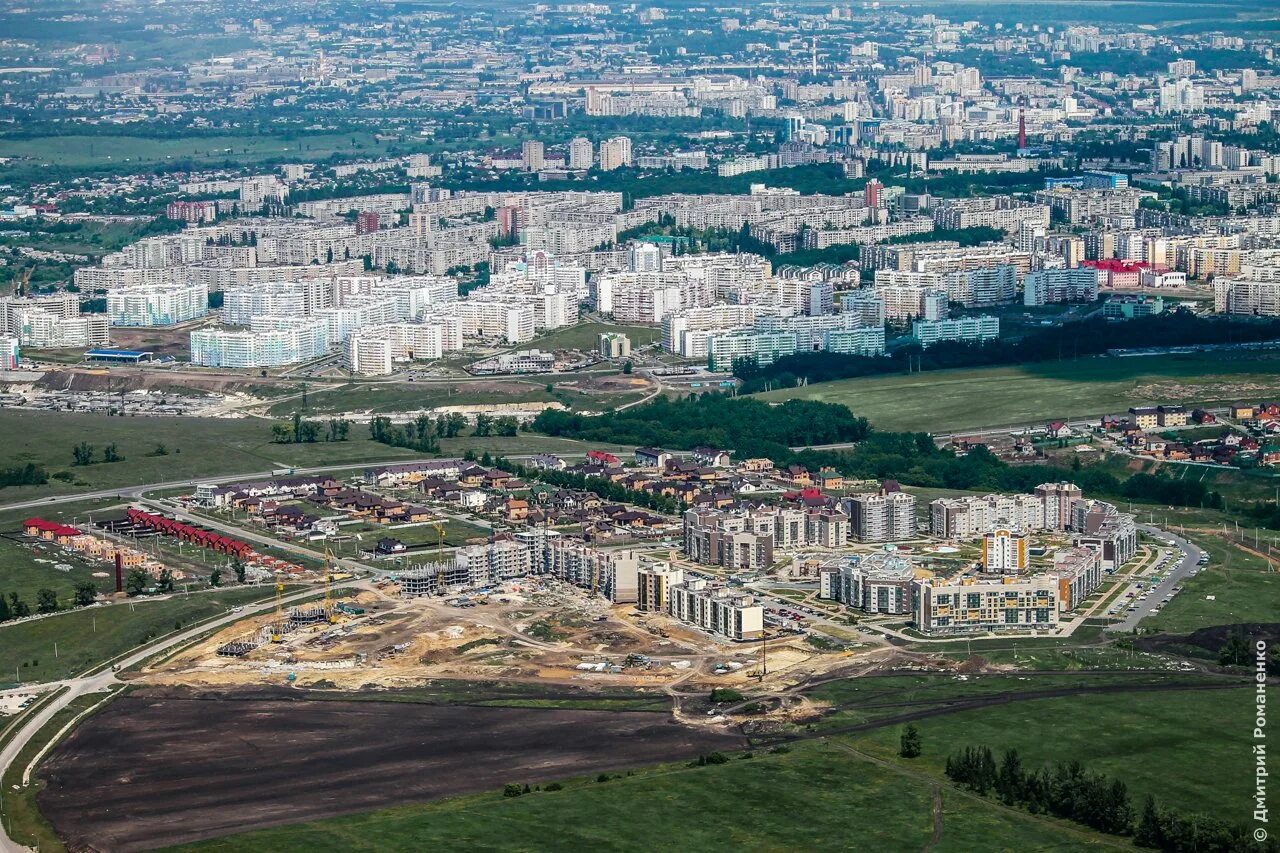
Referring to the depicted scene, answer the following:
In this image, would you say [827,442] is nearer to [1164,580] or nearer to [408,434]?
[408,434]

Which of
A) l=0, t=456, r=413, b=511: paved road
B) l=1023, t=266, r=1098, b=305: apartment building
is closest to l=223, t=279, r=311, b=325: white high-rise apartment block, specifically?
l=1023, t=266, r=1098, b=305: apartment building

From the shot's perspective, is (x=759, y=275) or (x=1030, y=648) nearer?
(x=1030, y=648)

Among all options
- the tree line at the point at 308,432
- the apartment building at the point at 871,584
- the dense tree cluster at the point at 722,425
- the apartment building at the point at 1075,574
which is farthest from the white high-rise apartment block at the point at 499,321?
the apartment building at the point at 1075,574

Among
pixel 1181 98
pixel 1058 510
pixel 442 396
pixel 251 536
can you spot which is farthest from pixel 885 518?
pixel 1181 98

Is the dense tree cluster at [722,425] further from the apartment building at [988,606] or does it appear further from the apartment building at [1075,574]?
the apartment building at [988,606]

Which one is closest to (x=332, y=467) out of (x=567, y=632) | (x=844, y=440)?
(x=844, y=440)

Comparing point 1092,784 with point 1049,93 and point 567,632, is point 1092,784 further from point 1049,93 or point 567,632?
point 1049,93
